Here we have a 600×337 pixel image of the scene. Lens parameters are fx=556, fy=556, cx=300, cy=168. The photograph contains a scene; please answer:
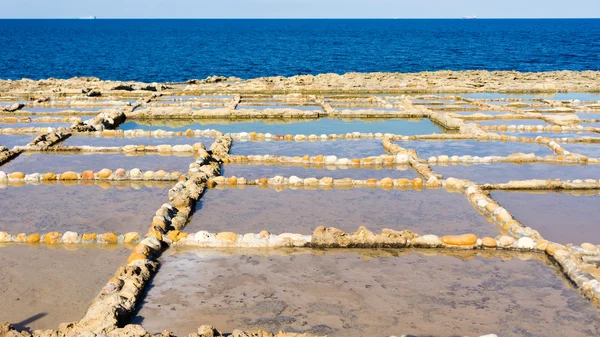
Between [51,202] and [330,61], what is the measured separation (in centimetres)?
5969

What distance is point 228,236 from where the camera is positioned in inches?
297

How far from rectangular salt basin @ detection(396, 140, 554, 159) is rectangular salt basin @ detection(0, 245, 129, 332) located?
789 cm

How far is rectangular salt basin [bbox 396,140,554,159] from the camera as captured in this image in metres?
13.0

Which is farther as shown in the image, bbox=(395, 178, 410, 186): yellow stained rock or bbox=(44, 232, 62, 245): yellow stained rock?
bbox=(395, 178, 410, 186): yellow stained rock

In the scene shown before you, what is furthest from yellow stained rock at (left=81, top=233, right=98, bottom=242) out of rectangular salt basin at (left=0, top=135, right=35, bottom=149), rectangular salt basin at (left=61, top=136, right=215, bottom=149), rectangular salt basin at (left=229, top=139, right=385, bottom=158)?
rectangular salt basin at (left=0, top=135, right=35, bottom=149)

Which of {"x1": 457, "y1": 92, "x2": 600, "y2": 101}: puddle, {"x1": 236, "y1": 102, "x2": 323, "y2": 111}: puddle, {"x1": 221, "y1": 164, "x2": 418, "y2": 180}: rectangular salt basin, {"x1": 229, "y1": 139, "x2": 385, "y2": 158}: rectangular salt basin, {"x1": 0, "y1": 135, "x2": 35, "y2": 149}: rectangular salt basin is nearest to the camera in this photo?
{"x1": 221, "y1": 164, "x2": 418, "y2": 180}: rectangular salt basin

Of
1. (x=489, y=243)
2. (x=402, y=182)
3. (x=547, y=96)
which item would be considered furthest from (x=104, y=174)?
(x=547, y=96)

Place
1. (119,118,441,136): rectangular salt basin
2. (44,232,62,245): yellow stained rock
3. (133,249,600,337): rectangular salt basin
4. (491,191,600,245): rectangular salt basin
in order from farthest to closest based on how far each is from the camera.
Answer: (119,118,441,136): rectangular salt basin
(491,191,600,245): rectangular salt basin
(44,232,62,245): yellow stained rock
(133,249,600,337): rectangular salt basin

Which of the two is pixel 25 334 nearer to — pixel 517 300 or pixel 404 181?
pixel 517 300

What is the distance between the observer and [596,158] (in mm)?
12453

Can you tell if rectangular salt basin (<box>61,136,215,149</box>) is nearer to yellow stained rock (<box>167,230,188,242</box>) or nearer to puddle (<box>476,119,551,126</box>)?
yellow stained rock (<box>167,230,188,242</box>)

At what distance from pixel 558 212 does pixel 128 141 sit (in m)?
10.3

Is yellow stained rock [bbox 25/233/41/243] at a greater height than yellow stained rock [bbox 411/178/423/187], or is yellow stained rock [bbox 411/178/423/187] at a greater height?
yellow stained rock [bbox 411/178/423/187]

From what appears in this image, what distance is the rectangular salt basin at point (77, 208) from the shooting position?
820cm
